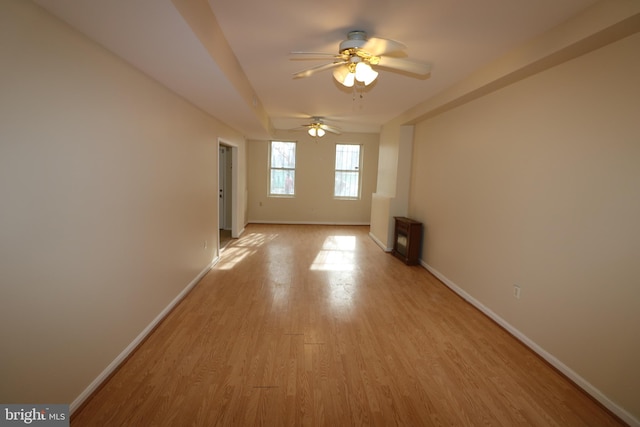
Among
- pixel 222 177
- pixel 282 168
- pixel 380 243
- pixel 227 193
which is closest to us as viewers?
pixel 380 243

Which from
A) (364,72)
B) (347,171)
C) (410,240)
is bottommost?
(410,240)

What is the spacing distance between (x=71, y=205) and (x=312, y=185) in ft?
21.8

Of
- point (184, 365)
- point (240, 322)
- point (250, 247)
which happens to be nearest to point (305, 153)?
point (250, 247)

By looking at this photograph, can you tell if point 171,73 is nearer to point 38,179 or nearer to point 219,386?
point 38,179

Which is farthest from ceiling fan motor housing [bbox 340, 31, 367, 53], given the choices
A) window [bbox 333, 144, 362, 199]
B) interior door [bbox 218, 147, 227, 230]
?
window [bbox 333, 144, 362, 199]

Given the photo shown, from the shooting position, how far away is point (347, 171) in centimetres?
827

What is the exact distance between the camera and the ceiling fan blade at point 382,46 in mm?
1983

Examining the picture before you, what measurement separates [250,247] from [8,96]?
466cm

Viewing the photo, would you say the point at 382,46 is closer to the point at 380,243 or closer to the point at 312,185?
the point at 380,243

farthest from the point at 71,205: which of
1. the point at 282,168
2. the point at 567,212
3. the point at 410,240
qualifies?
the point at 282,168

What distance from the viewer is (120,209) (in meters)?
2.17

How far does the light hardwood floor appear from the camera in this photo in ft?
6.07

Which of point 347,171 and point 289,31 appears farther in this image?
point 347,171

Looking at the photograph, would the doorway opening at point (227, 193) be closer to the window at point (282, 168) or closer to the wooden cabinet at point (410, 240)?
the window at point (282, 168)
